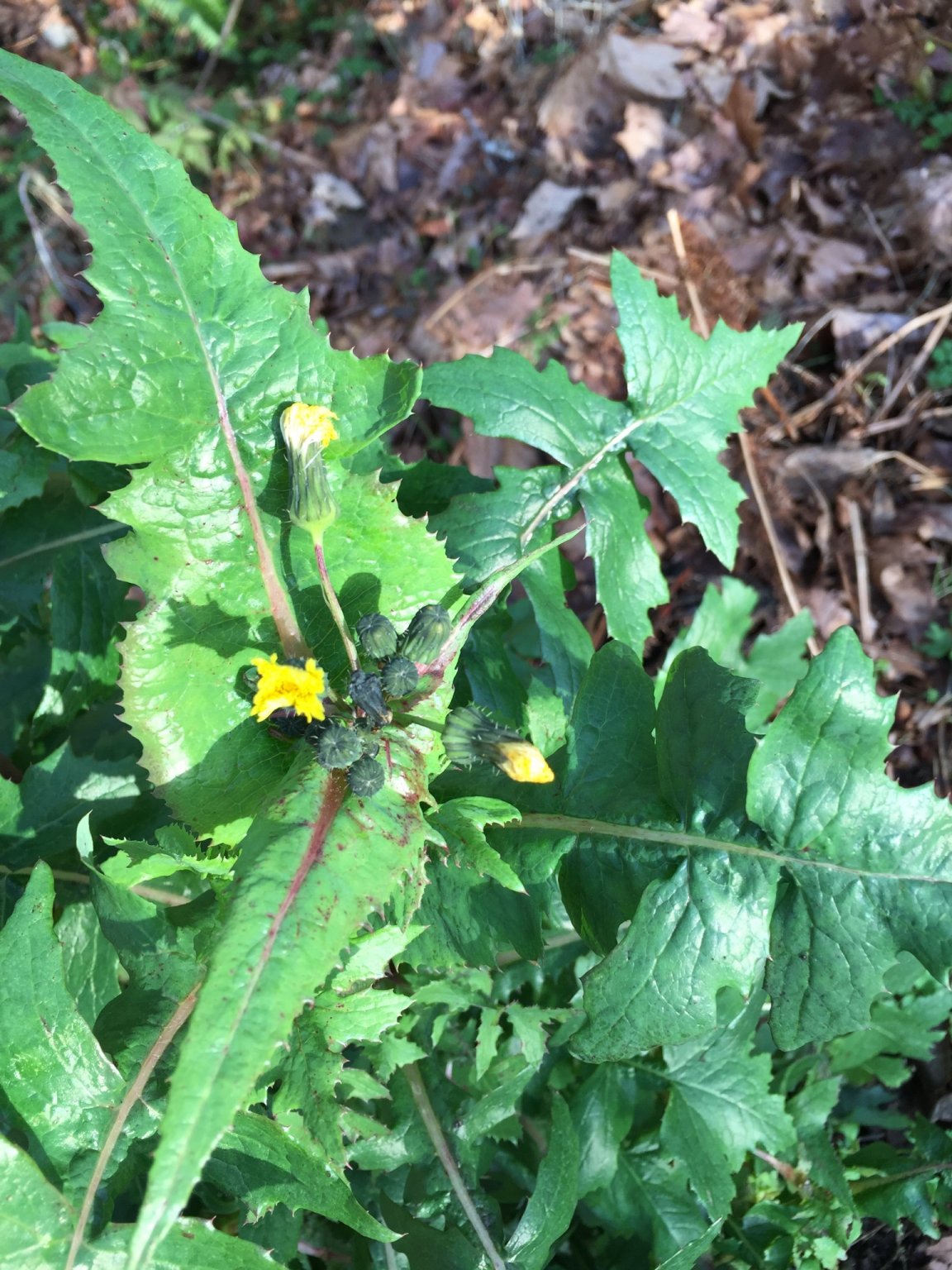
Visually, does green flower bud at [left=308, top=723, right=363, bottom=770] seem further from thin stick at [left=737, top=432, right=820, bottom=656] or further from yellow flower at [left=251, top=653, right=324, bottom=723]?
thin stick at [left=737, top=432, right=820, bottom=656]

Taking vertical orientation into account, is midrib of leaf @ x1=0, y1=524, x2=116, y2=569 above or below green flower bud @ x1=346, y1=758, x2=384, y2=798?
above

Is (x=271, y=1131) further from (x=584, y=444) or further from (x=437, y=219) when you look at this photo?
Result: (x=437, y=219)

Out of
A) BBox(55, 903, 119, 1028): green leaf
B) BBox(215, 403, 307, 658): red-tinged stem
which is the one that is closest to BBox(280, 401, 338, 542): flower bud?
BBox(215, 403, 307, 658): red-tinged stem

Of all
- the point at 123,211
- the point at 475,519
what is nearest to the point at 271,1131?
the point at 475,519

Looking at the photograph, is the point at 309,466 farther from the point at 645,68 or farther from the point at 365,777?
the point at 645,68

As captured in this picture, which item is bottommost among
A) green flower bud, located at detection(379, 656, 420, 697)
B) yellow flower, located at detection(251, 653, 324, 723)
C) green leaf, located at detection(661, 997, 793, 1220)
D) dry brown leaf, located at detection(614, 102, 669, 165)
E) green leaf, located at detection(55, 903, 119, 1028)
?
green leaf, located at detection(661, 997, 793, 1220)

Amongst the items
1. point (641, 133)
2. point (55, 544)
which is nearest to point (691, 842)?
point (55, 544)
